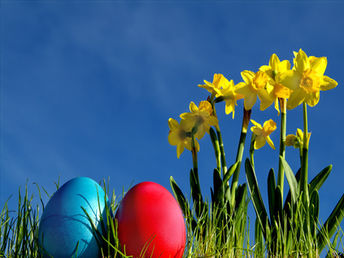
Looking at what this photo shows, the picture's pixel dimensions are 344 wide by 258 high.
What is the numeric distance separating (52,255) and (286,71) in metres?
1.61

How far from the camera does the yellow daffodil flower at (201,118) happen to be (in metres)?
2.77

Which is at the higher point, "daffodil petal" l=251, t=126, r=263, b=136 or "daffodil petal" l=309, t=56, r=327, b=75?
"daffodil petal" l=309, t=56, r=327, b=75

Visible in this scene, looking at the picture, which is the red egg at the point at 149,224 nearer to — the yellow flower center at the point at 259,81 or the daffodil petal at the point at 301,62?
the yellow flower center at the point at 259,81

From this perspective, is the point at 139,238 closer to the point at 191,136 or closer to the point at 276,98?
the point at 191,136

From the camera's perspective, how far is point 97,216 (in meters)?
2.16

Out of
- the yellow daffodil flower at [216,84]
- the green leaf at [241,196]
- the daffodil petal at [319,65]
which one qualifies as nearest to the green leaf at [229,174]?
the green leaf at [241,196]

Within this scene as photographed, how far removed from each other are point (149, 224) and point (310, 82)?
47.9 inches

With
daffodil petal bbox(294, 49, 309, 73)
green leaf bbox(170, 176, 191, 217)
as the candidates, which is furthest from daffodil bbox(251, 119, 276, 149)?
green leaf bbox(170, 176, 191, 217)

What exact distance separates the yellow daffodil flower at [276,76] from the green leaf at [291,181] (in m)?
0.38

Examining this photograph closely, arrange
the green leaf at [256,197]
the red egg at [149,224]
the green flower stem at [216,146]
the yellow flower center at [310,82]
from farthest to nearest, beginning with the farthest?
the green flower stem at [216,146] < the green leaf at [256,197] < the yellow flower center at [310,82] < the red egg at [149,224]

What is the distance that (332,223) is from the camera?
8.73ft

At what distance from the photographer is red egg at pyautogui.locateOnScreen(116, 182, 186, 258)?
207 cm

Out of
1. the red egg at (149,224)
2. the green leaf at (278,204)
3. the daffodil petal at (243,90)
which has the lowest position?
the red egg at (149,224)

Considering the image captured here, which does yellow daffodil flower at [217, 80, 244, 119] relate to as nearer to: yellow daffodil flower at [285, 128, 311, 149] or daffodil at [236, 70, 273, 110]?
daffodil at [236, 70, 273, 110]
